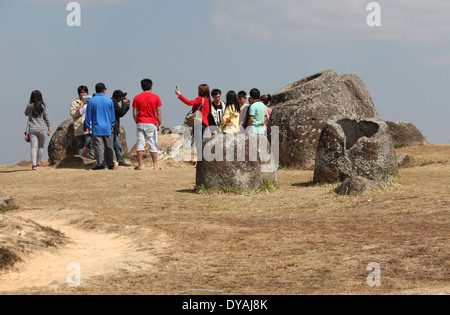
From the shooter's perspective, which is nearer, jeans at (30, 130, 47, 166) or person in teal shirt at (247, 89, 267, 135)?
person in teal shirt at (247, 89, 267, 135)

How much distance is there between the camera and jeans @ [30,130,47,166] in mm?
17266

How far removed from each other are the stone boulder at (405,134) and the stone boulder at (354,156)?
8561mm

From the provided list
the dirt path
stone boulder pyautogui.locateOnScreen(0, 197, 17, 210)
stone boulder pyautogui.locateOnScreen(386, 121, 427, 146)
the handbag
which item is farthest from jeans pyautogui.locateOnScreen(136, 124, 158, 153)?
stone boulder pyautogui.locateOnScreen(386, 121, 427, 146)

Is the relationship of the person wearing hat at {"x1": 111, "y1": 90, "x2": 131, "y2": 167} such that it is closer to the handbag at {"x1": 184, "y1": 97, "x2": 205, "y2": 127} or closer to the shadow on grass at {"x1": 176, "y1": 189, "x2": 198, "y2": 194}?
the handbag at {"x1": 184, "y1": 97, "x2": 205, "y2": 127}

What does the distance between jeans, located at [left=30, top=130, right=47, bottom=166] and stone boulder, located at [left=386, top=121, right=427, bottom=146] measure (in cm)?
1112

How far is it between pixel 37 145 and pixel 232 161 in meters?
7.25

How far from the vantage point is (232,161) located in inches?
486

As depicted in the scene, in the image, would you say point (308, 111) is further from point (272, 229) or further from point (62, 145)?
point (272, 229)

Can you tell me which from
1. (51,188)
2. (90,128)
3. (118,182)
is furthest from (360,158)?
(90,128)

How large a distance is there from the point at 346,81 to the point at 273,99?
2.19 metres

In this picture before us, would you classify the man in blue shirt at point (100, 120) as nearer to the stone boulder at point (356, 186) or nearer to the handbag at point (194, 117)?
the handbag at point (194, 117)

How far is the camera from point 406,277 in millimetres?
6453
